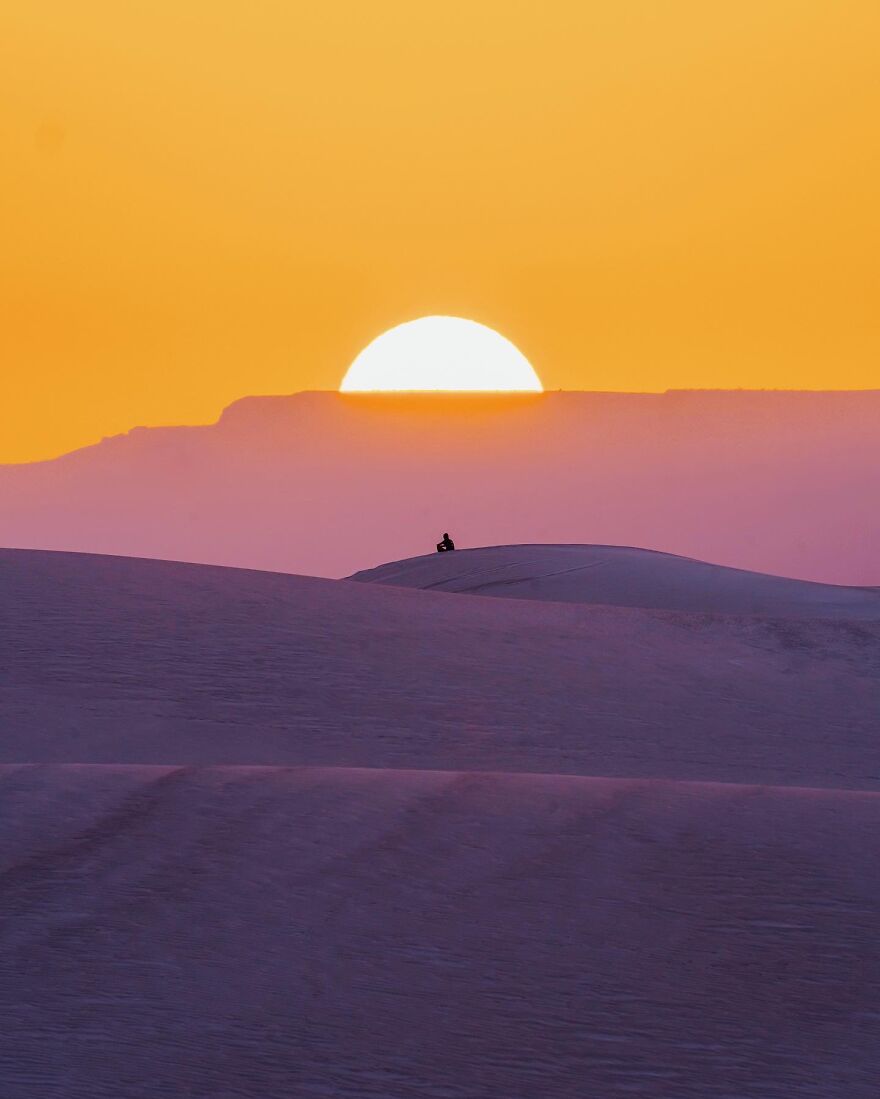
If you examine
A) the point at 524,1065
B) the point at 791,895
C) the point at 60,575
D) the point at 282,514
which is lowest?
the point at 524,1065

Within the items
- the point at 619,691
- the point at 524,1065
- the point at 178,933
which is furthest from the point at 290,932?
the point at 619,691

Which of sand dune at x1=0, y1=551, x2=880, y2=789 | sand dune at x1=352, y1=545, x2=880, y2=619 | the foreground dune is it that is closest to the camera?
the foreground dune

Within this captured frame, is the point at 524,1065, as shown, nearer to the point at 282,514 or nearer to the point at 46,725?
the point at 46,725

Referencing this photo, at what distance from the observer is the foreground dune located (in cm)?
267

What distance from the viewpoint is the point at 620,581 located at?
54.6ft

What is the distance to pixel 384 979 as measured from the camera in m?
3.07

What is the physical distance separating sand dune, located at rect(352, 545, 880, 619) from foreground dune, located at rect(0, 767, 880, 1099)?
9665 millimetres

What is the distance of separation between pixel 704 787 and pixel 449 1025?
1928 mm

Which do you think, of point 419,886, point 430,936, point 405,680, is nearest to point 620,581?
point 405,680

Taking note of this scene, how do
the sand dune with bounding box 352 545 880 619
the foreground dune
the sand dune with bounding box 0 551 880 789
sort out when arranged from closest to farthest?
the foreground dune
the sand dune with bounding box 0 551 880 789
the sand dune with bounding box 352 545 880 619

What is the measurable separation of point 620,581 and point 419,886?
13.2 m

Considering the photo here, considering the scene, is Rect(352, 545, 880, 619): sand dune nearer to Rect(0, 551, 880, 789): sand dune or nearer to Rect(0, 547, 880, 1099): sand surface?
Rect(0, 551, 880, 789): sand dune

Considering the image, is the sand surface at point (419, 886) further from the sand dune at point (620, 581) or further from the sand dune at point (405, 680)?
the sand dune at point (620, 581)

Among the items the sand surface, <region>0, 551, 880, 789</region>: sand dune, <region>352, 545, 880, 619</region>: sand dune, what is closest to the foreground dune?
the sand surface
